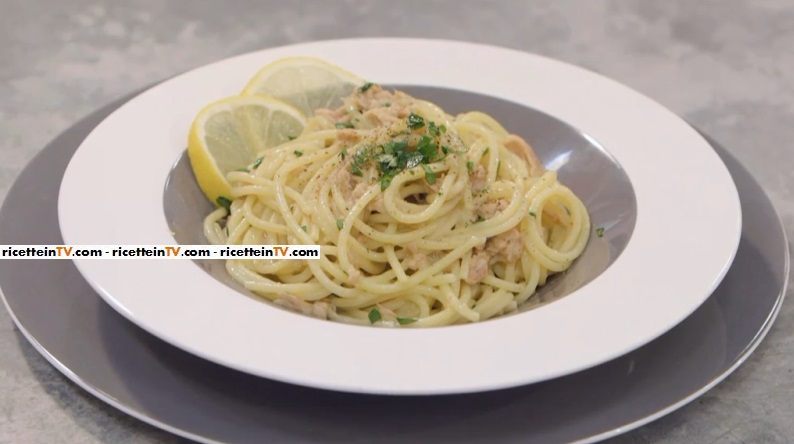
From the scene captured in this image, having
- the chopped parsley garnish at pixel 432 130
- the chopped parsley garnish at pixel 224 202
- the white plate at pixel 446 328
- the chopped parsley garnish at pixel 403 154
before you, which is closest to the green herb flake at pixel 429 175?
the chopped parsley garnish at pixel 403 154

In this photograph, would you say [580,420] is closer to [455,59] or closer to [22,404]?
[22,404]

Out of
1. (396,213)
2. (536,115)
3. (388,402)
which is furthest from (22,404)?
(536,115)

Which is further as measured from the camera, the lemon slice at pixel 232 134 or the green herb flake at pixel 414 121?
the lemon slice at pixel 232 134

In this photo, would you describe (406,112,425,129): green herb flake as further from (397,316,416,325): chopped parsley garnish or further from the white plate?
the white plate

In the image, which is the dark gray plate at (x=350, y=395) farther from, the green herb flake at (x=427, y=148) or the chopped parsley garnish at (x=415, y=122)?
the chopped parsley garnish at (x=415, y=122)

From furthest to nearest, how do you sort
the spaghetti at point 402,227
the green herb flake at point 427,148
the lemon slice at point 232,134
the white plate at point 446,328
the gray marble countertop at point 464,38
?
the gray marble countertop at point 464,38 → the lemon slice at point 232,134 → the green herb flake at point 427,148 → the spaghetti at point 402,227 → the white plate at point 446,328

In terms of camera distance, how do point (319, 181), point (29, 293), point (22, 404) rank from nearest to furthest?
point (22, 404) < point (29, 293) < point (319, 181)

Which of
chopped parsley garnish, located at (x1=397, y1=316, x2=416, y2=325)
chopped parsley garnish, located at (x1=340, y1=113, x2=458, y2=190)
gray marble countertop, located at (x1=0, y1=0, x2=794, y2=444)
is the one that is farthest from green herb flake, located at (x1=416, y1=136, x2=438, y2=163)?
gray marble countertop, located at (x1=0, y1=0, x2=794, y2=444)
